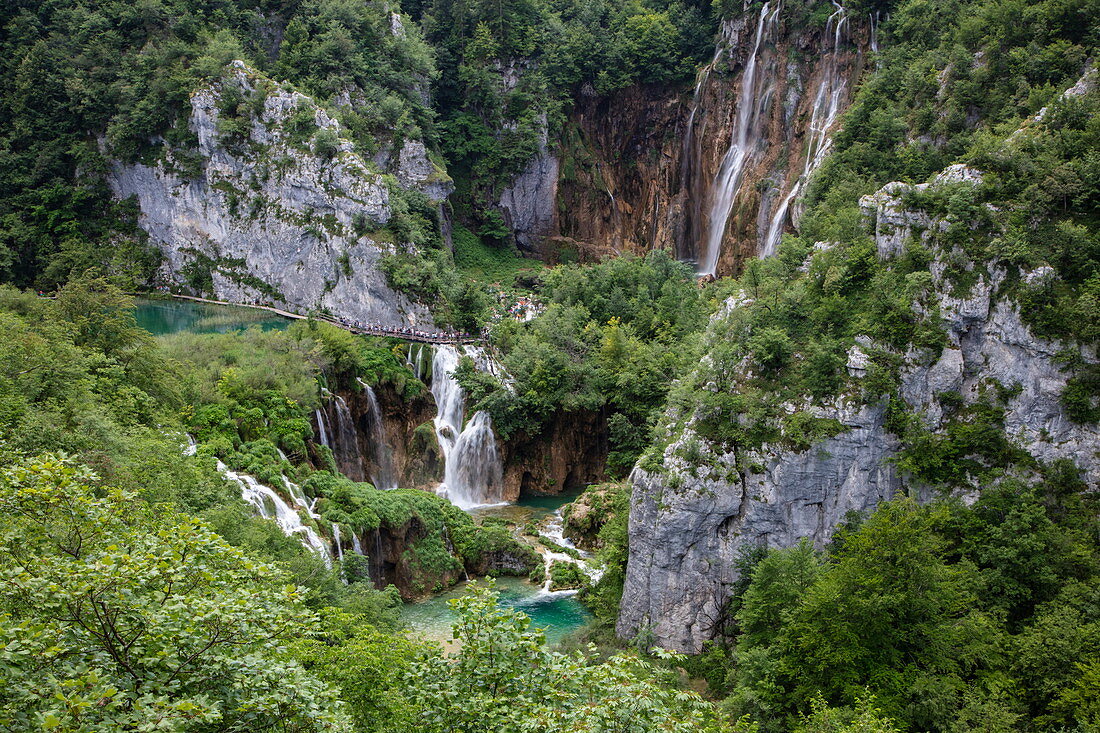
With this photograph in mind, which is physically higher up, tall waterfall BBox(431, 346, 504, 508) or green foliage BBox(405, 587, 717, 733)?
green foliage BBox(405, 587, 717, 733)

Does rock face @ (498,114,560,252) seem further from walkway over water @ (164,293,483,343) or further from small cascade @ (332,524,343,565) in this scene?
small cascade @ (332,524,343,565)

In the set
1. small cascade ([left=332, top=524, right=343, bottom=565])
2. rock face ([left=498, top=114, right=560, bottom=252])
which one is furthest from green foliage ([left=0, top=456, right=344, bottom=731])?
rock face ([left=498, top=114, right=560, bottom=252])

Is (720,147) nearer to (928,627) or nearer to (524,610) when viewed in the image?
→ (524,610)

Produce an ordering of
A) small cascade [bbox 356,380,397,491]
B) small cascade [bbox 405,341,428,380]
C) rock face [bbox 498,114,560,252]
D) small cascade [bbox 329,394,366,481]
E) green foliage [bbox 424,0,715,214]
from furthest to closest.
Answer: rock face [bbox 498,114,560,252] < green foliage [bbox 424,0,715,214] < small cascade [bbox 405,341,428,380] < small cascade [bbox 356,380,397,491] < small cascade [bbox 329,394,366,481]

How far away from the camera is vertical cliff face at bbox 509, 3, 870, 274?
153 feet

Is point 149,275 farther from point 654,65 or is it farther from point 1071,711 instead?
point 1071,711

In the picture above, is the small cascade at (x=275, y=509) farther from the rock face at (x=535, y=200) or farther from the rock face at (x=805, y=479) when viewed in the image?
the rock face at (x=535, y=200)

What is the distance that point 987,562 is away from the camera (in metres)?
21.5

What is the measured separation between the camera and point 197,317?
4925cm

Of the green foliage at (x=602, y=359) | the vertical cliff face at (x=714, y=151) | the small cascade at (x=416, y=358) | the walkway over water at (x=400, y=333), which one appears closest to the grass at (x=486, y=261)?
the vertical cliff face at (x=714, y=151)

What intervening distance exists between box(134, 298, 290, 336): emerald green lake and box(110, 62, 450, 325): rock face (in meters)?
2.44

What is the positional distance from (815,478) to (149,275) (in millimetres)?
49664

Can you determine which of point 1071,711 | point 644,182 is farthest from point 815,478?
point 644,182

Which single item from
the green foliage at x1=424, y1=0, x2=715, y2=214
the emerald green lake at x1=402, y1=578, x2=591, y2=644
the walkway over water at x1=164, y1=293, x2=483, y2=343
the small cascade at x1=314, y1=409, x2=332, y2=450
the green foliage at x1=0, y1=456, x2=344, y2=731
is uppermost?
the green foliage at x1=424, y1=0, x2=715, y2=214
